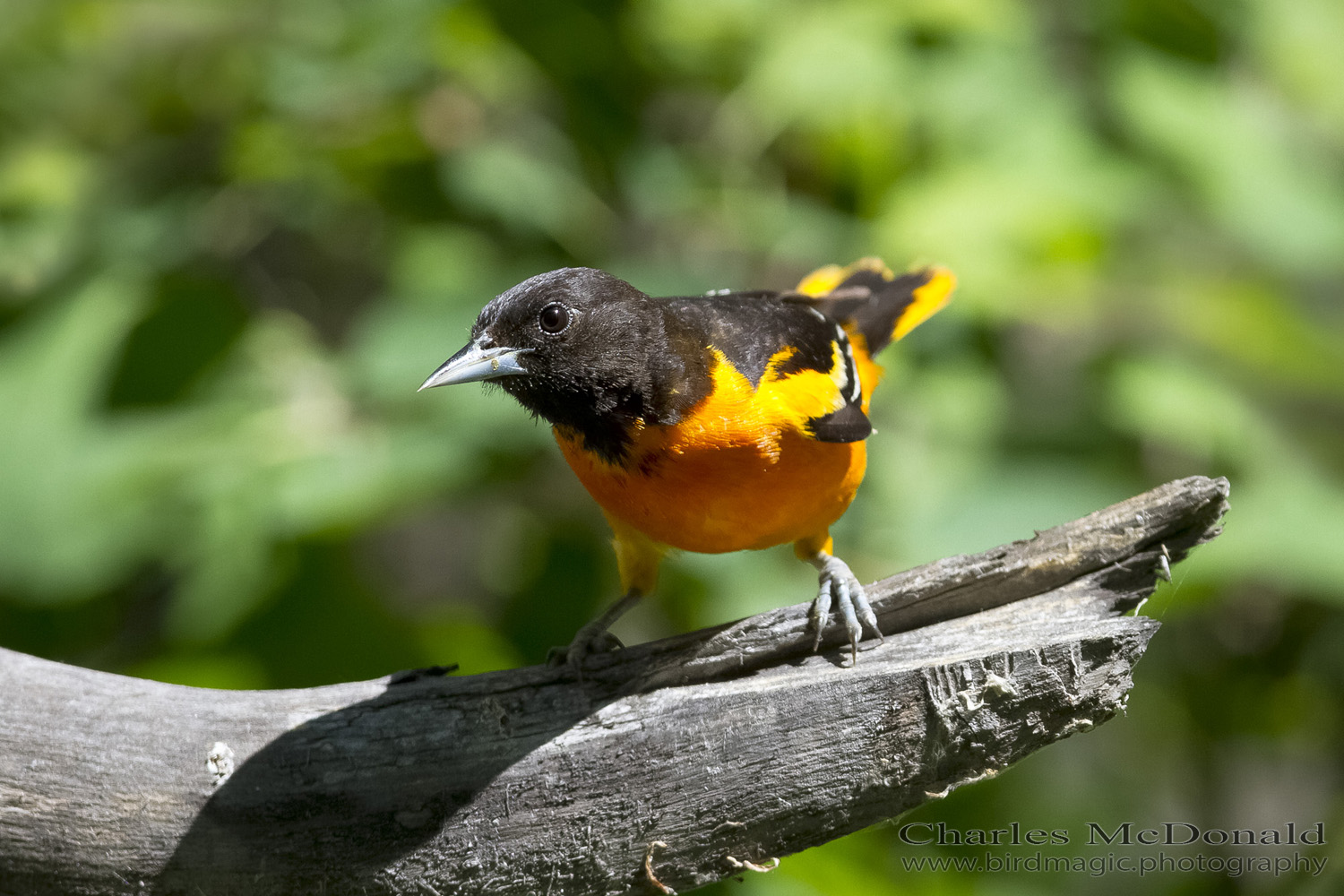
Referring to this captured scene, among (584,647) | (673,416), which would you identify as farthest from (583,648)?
(673,416)

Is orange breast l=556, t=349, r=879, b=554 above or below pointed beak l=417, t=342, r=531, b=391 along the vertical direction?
below

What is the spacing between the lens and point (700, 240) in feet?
17.1

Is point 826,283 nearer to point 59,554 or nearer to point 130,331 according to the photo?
point 130,331

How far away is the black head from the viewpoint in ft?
9.41

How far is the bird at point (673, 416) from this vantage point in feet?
9.48

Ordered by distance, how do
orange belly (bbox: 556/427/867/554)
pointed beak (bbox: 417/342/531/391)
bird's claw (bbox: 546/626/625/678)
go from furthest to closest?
bird's claw (bbox: 546/626/625/678) → orange belly (bbox: 556/427/867/554) → pointed beak (bbox: 417/342/531/391)

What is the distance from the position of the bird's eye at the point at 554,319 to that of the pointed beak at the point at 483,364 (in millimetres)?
80

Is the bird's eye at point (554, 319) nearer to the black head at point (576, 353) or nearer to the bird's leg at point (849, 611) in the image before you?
the black head at point (576, 353)

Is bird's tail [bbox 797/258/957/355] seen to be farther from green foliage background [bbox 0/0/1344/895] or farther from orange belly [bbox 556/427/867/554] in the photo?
orange belly [bbox 556/427/867/554]

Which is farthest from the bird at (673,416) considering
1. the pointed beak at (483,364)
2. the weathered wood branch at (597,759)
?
the weathered wood branch at (597,759)

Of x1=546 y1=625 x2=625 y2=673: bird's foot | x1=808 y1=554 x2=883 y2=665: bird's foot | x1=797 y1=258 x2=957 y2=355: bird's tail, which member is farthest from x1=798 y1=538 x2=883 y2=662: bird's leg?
x1=797 y1=258 x2=957 y2=355: bird's tail

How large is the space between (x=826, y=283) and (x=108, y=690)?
315 cm

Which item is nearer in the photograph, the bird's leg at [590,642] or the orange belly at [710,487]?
the orange belly at [710,487]

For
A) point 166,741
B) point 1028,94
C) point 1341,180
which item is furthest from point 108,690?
point 1341,180
